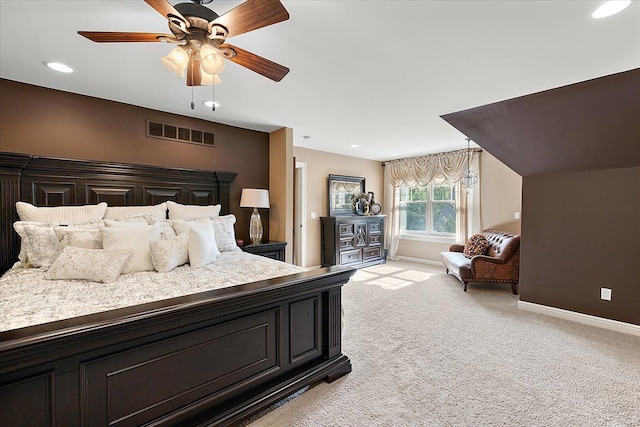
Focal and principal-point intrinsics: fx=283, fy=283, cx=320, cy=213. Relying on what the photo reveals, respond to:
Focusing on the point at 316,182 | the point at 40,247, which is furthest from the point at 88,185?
the point at 316,182

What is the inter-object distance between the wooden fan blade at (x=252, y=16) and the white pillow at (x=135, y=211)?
7.10 feet

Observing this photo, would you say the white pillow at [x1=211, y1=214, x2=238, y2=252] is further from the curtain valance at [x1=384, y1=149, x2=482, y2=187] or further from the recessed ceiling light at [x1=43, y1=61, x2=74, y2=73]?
the curtain valance at [x1=384, y1=149, x2=482, y2=187]

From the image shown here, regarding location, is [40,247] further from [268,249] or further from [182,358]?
[268,249]

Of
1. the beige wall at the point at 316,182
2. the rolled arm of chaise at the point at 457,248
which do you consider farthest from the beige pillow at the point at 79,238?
the rolled arm of chaise at the point at 457,248

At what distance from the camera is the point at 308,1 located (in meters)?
1.60

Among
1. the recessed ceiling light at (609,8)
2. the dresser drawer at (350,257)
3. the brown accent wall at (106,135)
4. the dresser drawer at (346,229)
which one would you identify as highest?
the recessed ceiling light at (609,8)

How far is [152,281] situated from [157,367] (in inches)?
28.5

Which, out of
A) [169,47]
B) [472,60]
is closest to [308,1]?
[169,47]

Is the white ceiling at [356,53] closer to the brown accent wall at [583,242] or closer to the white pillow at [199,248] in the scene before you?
the brown accent wall at [583,242]

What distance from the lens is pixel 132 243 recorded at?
2270mm

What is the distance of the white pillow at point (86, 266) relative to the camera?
194 centimetres

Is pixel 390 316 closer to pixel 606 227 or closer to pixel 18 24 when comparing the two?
pixel 606 227

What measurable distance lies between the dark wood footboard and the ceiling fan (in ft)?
4.59

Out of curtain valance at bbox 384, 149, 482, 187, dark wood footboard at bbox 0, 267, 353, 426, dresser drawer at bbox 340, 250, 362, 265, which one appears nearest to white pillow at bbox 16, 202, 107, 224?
dark wood footboard at bbox 0, 267, 353, 426
